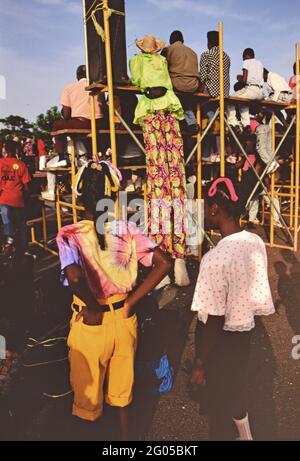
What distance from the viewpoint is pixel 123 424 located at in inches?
117

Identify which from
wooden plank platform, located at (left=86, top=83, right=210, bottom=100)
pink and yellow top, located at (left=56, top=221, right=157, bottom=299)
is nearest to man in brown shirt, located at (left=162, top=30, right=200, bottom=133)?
wooden plank platform, located at (left=86, top=83, right=210, bottom=100)

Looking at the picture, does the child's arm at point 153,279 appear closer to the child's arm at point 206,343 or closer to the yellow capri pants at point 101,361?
the yellow capri pants at point 101,361

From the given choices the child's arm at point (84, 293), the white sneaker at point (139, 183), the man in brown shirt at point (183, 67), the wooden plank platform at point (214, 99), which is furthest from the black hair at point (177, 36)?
the child's arm at point (84, 293)

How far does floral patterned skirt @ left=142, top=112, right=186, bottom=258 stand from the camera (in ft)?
19.9

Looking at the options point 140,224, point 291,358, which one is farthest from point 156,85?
point 291,358

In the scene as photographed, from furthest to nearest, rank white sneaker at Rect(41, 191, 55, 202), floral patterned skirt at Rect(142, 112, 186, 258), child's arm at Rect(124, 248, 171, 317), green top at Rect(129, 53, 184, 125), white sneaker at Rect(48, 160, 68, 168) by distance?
white sneaker at Rect(41, 191, 55, 202) < white sneaker at Rect(48, 160, 68, 168) < floral patterned skirt at Rect(142, 112, 186, 258) < green top at Rect(129, 53, 184, 125) < child's arm at Rect(124, 248, 171, 317)

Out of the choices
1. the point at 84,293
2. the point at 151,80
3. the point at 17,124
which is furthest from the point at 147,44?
the point at 17,124

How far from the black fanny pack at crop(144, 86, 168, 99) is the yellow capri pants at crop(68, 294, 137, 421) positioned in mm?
3862

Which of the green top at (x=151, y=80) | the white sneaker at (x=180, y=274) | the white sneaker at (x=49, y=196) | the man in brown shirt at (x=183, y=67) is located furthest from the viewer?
the white sneaker at (x=49, y=196)

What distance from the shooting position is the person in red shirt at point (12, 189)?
27.2ft

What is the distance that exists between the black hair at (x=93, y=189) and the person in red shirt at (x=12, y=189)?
5272 mm

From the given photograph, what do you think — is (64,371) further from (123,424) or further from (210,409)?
(210,409)

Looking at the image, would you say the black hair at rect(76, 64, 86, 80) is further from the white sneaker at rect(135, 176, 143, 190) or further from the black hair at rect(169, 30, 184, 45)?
the white sneaker at rect(135, 176, 143, 190)

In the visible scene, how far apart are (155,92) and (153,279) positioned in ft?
12.2
